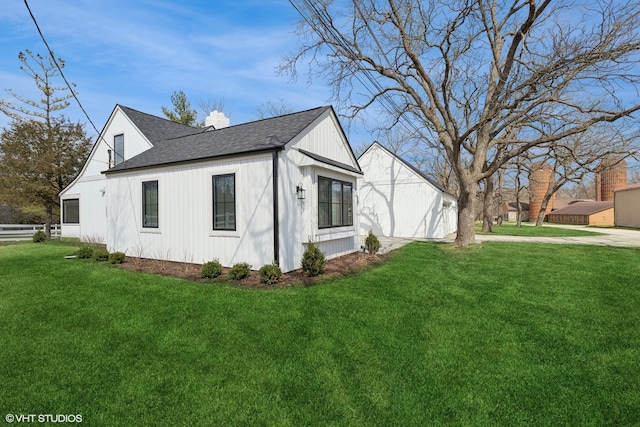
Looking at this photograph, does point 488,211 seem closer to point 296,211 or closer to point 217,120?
point 296,211

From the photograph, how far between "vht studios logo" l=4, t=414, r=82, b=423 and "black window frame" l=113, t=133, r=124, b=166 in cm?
1567

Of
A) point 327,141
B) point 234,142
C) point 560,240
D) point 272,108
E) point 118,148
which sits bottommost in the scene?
point 560,240

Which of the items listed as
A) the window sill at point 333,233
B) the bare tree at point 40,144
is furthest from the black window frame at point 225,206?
the bare tree at point 40,144

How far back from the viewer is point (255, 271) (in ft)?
24.2

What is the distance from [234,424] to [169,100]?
3195 centimetres

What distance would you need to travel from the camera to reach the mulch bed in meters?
6.66

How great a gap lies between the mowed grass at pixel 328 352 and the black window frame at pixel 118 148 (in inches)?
422

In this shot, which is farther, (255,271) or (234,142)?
(234,142)

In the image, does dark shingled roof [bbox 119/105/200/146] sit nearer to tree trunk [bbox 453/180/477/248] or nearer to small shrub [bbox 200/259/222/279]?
small shrub [bbox 200/259/222/279]

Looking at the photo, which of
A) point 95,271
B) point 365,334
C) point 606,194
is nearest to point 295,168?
point 365,334

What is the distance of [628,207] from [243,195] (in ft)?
120

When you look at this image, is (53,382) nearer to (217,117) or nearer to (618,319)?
(618,319)

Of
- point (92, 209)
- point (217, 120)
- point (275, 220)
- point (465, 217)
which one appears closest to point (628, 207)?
point (465, 217)

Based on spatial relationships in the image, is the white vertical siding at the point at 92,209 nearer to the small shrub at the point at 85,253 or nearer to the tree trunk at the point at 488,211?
the small shrub at the point at 85,253
